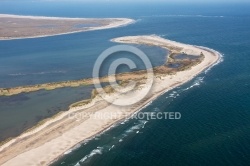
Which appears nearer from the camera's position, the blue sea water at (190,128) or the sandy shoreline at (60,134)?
the blue sea water at (190,128)

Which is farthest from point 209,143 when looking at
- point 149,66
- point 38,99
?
point 149,66

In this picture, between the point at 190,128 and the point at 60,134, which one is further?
the point at 60,134

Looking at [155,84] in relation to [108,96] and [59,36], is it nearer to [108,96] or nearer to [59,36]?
[108,96]

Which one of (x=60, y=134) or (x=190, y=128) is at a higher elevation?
(x=190, y=128)

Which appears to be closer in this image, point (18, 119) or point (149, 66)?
point (18, 119)

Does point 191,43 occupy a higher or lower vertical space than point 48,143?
higher

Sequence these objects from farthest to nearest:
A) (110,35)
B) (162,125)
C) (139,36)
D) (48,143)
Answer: (110,35) → (139,36) → (162,125) → (48,143)

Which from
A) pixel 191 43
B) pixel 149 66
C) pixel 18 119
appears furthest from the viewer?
pixel 191 43

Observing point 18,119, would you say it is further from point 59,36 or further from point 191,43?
point 59,36

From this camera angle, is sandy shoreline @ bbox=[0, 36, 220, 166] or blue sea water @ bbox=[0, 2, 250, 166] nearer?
blue sea water @ bbox=[0, 2, 250, 166]
